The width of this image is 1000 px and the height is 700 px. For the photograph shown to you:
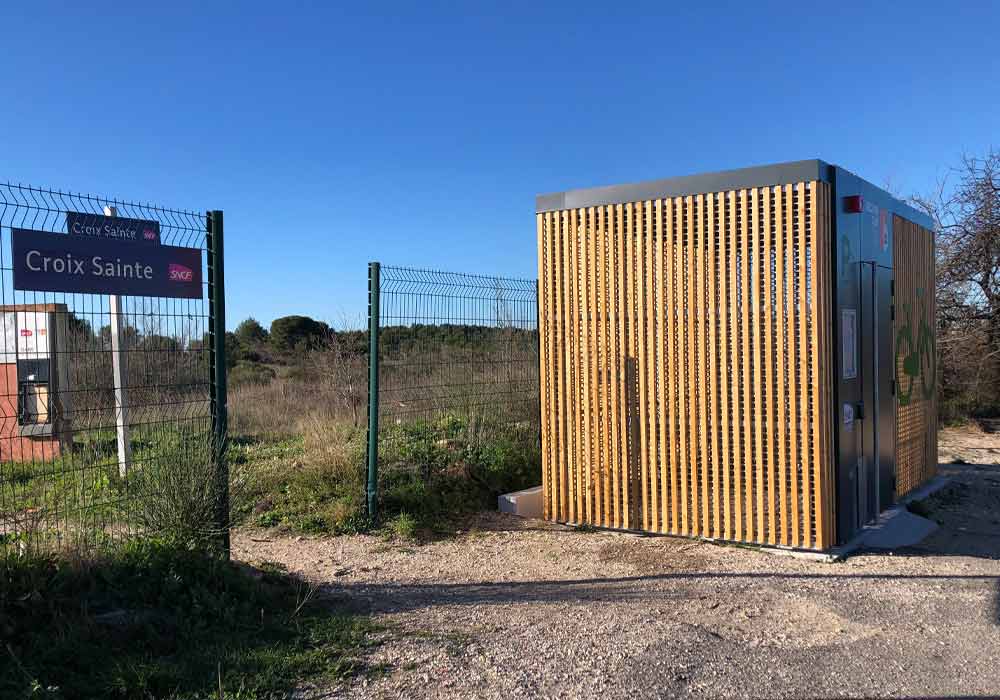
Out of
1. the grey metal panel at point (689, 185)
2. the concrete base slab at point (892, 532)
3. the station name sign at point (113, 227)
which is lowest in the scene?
the concrete base slab at point (892, 532)

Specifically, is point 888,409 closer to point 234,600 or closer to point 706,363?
point 706,363

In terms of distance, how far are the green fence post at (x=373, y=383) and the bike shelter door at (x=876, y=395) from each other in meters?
4.69

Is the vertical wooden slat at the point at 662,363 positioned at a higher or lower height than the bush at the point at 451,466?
higher

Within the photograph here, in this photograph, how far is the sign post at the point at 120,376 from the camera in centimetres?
545

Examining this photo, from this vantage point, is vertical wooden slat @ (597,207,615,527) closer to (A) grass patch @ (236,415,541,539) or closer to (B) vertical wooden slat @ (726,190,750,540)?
(B) vertical wooden slat @ (726,190,750,540)

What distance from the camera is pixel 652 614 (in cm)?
549

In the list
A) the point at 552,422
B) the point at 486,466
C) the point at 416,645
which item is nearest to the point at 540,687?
the point at 416,645

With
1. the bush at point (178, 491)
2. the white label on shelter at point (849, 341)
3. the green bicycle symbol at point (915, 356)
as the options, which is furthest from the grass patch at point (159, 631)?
the green bicycle symbol at point (915, 356)

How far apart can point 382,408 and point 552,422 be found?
1.78 meters

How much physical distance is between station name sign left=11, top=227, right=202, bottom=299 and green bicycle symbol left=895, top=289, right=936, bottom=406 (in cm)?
757

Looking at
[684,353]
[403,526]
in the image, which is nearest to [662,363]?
[684,353]

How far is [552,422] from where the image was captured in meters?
8.52

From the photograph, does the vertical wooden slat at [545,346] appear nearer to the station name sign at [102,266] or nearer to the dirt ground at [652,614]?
the dirt ground at [652,614]

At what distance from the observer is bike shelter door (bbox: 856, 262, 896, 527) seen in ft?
26.2
